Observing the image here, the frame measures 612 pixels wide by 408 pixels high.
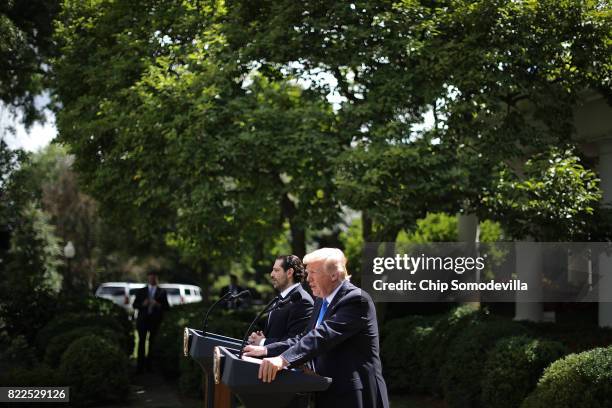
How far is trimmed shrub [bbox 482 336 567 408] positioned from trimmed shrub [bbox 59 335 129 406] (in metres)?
5.53

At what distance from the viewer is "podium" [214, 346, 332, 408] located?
460cm

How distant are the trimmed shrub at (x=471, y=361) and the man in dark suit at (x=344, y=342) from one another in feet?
18.8

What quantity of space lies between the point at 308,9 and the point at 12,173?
31.1 feet

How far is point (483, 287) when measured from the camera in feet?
59.0

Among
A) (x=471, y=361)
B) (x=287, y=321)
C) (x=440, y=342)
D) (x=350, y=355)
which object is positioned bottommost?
(x=471, y=361)

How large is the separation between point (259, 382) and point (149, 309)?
11797mm

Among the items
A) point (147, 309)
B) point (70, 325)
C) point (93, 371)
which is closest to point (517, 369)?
point (93, 371)

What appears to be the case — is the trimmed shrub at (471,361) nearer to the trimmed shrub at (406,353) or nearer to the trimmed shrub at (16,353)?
the trimmed shrub at (406,353)

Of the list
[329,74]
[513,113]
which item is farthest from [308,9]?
[513,113]

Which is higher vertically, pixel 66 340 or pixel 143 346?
pixel 66 340

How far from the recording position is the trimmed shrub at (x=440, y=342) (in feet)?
40.3

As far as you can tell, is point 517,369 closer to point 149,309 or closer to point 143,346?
point 143,346

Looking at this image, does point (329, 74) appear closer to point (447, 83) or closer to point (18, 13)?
point (447, 83)

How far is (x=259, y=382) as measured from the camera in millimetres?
4621
